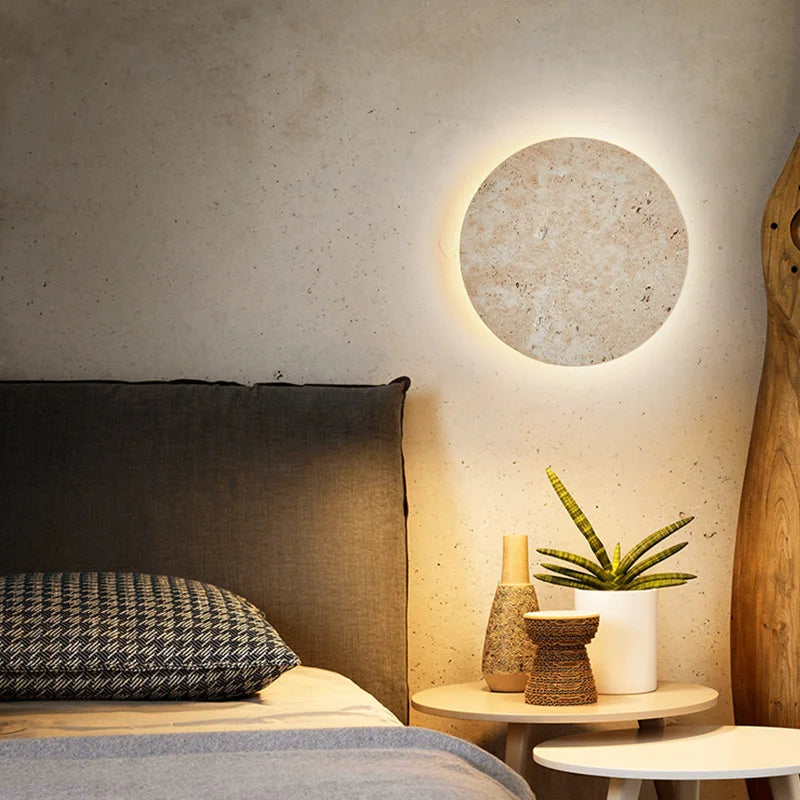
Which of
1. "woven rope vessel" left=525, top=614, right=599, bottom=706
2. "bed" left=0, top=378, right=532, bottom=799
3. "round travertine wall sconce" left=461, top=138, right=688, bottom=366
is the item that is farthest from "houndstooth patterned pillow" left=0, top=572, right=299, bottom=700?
"round travertine wall sconce" left=461, top=138, right=688, bottom=366

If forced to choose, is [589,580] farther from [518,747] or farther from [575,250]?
[575,250]

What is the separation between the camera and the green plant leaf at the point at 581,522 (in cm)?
236

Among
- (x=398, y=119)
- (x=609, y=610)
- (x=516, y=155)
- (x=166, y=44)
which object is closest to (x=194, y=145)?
(x=166, y=44)

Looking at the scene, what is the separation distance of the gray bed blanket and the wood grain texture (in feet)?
3.48

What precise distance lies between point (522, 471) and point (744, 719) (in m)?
0.72

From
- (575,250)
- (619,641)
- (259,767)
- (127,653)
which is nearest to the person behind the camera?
(259,767)

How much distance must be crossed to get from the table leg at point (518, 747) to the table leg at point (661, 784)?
23cm

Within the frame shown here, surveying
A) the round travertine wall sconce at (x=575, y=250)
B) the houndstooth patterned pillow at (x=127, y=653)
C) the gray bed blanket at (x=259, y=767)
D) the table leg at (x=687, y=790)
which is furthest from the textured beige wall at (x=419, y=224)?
the gray bed blanket at (x=259, y=767)

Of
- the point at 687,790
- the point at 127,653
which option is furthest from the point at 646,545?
the point at 127,653

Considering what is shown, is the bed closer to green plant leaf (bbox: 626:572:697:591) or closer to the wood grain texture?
green plant leaf (bbox: 626:572:697:591)

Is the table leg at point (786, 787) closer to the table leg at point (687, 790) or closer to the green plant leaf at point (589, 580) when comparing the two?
the table leg at point (687, 790)

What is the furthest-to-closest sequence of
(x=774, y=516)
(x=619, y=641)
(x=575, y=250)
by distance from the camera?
(x=575, y=250) → (x=774, y=516) → (x=619, y=641)

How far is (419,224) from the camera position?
105 inches

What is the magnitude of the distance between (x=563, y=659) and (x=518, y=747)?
10.0 inches
